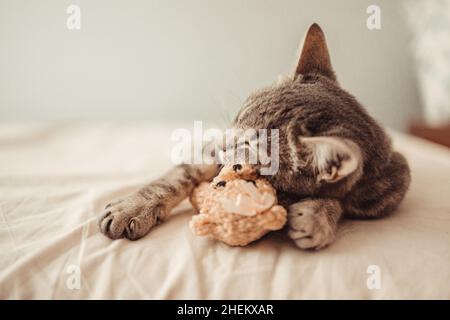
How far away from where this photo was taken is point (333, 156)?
59 centimetres

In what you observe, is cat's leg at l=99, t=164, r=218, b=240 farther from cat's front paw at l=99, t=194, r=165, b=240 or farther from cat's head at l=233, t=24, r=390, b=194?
cat's head at l=233, t=24, r=390, b=194

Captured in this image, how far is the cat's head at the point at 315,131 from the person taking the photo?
0.60m

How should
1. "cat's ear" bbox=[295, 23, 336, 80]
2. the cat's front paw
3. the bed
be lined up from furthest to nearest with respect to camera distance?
"cat's ear" bbox=[295, 23, 336, 80] → the cat's front paw → the bed

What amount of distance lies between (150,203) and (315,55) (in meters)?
0.50

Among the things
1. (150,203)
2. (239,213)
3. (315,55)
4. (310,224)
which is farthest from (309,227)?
(315,55)

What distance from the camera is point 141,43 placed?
3.62 ft

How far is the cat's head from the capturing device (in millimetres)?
599

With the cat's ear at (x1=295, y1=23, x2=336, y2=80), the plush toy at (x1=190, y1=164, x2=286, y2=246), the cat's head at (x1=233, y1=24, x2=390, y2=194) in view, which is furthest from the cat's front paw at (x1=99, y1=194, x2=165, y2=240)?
the cat's ear at (x1=295, y1=23, x2=336, y2=80)

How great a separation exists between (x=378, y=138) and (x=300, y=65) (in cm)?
24

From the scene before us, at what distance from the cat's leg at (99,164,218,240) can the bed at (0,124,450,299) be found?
0.07 feet

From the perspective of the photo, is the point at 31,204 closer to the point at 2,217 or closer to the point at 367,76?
the point at 2,217

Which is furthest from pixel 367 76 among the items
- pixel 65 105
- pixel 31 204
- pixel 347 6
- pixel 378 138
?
pixel 65 105

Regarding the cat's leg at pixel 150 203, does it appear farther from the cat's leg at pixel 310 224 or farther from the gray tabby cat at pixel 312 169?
the cat's leg at pixel 310 224

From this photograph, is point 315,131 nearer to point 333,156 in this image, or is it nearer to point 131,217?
point 333,156
